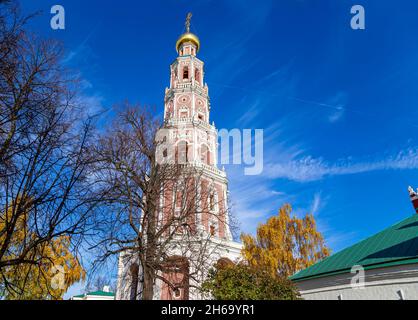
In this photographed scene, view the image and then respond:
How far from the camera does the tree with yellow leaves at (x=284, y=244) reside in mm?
31891

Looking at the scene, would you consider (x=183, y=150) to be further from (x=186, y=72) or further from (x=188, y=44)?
(x=188, y=44)

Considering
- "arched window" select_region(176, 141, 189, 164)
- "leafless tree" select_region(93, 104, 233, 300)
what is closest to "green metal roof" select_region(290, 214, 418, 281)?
"leafless tree" select_region(93, 104, 233, 300)

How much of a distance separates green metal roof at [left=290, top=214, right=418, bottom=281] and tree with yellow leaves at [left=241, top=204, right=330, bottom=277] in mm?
12865

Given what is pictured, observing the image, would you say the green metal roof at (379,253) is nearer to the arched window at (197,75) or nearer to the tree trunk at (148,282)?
the tree trunk at (148,282)

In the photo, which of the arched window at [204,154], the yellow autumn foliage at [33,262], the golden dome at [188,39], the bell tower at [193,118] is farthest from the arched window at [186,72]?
the yellow autumn foliage at [33,262]

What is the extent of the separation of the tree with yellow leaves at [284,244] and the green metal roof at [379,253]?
12.9 metres

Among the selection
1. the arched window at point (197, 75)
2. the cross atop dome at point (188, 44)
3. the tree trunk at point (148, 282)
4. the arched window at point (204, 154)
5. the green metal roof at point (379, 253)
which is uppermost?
the cross atop dome at point (188, 44)

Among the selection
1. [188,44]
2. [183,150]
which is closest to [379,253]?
[183,150]

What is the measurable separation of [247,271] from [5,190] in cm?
1004

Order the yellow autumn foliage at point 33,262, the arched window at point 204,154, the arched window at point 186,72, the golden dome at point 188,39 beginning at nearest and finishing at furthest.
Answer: the yellow autumn foliage at point 33,262
the arched window at point 204,154
the arched window at point 186,72
the golden dome at point 188,39

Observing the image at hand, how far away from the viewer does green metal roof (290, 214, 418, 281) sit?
1393 centimetres

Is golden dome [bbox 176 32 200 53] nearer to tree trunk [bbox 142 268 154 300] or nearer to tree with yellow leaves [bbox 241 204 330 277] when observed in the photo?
tree with yellow leaves [bbox 241 204 330 277]

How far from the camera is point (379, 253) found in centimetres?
1553
